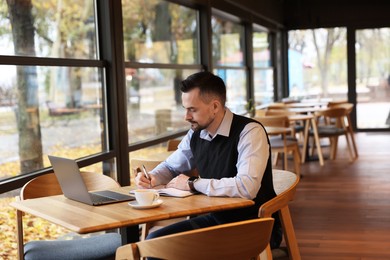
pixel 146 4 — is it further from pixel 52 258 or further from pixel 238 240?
pixel 238 240

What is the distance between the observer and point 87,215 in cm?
227

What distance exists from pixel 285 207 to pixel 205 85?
0.68m

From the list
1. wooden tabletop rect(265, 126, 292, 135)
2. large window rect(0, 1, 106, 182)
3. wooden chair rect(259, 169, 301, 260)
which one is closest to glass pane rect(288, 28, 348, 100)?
wooden tabletop rect(265, 126, 292, 135)

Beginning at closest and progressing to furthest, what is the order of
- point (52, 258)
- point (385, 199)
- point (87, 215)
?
point (87, 215), point (52, 258), point (385, 199)

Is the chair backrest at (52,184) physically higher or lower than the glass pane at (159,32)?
lower

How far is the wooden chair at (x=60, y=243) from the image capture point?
107 inches

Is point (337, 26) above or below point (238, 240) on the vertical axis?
above

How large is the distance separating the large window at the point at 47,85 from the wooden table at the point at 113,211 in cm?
102

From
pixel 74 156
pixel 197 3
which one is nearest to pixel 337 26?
pixel 197 3

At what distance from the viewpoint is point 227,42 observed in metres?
8.80

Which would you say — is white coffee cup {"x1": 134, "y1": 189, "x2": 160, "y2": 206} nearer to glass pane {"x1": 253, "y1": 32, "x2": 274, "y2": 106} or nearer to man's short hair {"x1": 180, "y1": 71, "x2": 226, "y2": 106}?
man's short hair {"x1": 180, "y1": 71, "x2": 226, "y2": 106}

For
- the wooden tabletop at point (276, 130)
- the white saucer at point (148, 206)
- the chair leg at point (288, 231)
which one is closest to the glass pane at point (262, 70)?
the wooden tabletop at point (276, 130)

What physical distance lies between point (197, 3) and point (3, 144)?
390 cm

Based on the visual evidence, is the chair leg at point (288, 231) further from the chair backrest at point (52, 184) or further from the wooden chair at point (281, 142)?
the wooden chair at point (281, 142)
